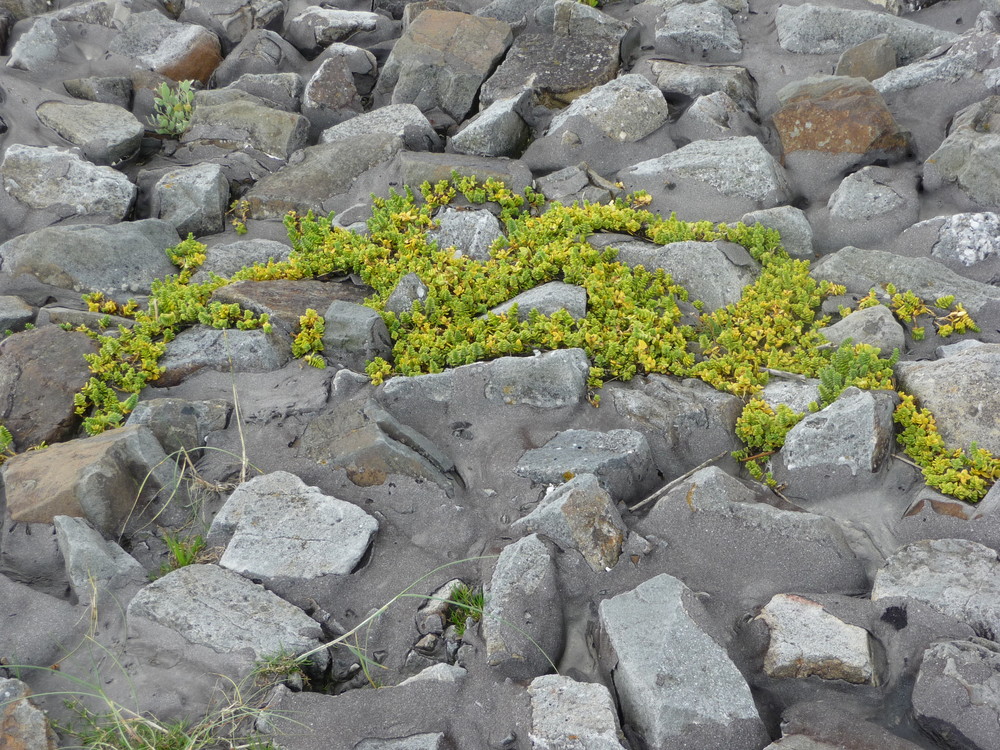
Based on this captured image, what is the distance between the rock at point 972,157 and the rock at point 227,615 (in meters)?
5.69

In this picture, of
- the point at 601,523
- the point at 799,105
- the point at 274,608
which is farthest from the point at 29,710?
the point at 799,105

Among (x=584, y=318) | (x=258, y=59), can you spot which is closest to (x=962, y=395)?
(x=584, y=318)

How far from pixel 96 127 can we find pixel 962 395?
25.1ft

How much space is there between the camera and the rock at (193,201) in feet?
22.9

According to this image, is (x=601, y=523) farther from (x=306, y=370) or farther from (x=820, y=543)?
(x=306, y=370)

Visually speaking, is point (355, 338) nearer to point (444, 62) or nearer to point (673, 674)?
point (673, 674)

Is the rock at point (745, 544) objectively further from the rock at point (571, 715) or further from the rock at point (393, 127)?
the rock at point (393, 127)

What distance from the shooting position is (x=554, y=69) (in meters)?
8.15

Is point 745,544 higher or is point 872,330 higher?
point 872,330

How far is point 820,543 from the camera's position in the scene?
3973mm

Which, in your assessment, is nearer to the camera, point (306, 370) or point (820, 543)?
point (820, 543)

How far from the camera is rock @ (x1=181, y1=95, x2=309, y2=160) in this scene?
7926 mm

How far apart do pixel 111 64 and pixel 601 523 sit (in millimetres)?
7884

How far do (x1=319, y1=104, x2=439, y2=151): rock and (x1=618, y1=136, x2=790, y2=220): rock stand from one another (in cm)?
207
